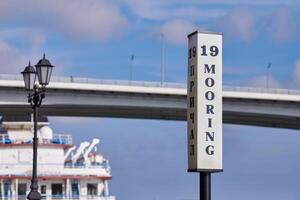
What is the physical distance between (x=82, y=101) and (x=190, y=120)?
45073 mm

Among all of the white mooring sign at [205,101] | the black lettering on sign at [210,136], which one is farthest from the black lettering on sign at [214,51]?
the black lettering on sign at [210,136]

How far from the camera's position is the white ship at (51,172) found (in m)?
49.7

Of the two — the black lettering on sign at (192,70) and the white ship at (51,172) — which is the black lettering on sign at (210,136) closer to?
the black lettering on sign at (192,70)

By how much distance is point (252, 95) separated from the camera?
6250 centimetres

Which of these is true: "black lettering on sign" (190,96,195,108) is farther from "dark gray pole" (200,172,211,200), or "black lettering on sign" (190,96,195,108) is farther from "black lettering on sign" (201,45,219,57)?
"dark gray pole" (200,172,211,200)

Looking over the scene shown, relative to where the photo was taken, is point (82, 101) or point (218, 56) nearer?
point (218, 56)

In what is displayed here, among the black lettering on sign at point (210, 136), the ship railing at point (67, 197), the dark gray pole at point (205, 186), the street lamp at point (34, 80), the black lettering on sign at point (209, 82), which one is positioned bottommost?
the dark gray pole at point (205, 186)

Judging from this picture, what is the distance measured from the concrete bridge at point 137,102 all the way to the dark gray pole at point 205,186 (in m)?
42.0

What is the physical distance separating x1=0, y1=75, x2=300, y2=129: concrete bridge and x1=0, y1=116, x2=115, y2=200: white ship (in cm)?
608

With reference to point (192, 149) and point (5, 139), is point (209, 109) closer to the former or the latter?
point (192, 149)

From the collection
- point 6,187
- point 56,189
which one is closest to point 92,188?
point 56,189

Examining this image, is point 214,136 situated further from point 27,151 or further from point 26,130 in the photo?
point 26,130

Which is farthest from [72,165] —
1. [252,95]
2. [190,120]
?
[190,120]

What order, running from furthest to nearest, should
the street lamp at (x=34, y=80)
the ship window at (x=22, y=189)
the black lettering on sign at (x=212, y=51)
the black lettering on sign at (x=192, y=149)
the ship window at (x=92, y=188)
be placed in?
the ship window at (x=92, y=188), the ship window at (x=22, y=189), the street lamp at (x=34, y=80), the black lettering on sign at (x=192, y=149), the black lettering on sign at (x=212, y=51)
